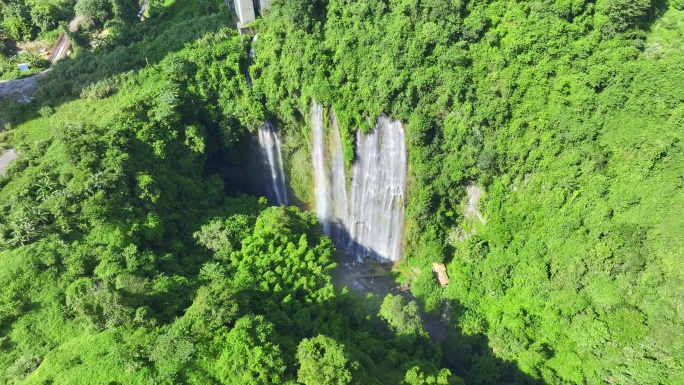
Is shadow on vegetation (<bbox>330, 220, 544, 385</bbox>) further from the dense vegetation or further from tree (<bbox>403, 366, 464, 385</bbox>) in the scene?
tree (<bbox>403, 366, 464, 385</bbox>)

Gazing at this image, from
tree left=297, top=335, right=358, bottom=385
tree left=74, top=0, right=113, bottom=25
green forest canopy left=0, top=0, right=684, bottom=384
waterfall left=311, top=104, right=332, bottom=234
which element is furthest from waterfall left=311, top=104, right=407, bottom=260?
tree left=74, top=0, right=113, bottom=25

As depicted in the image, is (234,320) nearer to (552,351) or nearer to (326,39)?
(552,351)

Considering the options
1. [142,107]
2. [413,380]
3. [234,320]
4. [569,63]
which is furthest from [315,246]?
[569,63]

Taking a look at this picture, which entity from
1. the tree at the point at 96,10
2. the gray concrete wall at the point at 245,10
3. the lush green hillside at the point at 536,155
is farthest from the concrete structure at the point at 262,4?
the tree at the point at 96,10

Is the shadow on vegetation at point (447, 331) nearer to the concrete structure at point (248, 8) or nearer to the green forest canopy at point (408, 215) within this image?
the green forest canopy at point (408, 215)

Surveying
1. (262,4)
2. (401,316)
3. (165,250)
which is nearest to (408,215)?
(401,316)
